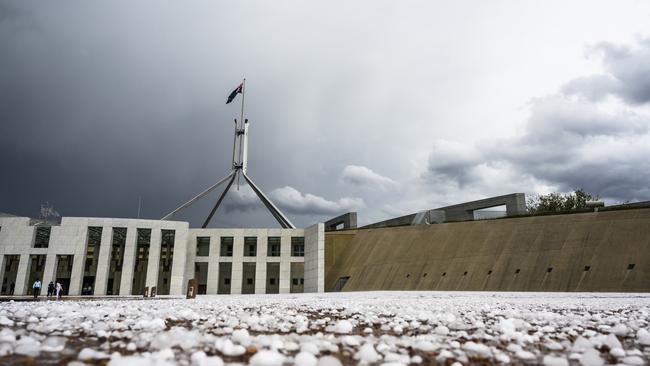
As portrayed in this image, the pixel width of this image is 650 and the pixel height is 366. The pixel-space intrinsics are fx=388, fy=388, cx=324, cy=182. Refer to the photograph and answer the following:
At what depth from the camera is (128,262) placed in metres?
43.3

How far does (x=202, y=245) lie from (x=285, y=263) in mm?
13889

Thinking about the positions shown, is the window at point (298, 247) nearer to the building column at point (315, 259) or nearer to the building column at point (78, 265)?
the building column at point (315, 259)

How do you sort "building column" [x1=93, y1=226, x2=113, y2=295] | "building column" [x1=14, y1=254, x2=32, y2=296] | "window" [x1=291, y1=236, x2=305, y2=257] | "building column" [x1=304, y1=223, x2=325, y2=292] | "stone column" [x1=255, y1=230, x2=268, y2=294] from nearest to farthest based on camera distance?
1. "building column" [x1=14, y1=254, x2=32, y2=296]
2. "building column" [x1=93, y1=226, x2=113, y2=295]
3. "building column" [x1=304, y1=223, x2=325, y2=292]
4. "stone column" [x1=255, y1=230, x2=268, y2=294]
5. "window" [x1=291, y1=236, x2=305, y2=257]

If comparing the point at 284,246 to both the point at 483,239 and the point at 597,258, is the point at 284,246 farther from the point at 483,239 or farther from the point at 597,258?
the point at 597,258

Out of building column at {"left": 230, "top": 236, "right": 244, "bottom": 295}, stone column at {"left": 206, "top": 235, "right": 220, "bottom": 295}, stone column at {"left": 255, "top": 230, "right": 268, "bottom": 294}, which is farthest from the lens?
stone column at {"left": 255, "top": 230, "right": 268, "bottom": 294}

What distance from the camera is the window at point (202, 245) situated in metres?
52.6

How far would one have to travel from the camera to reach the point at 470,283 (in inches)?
1346

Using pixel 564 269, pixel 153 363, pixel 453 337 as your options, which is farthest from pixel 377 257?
pixel 153 363

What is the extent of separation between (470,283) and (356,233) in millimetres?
18848

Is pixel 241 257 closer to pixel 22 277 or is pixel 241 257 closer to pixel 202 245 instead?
pixel 202 245

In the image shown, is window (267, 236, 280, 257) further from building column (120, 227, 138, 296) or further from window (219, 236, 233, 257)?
building column (120, 227, 138, 296)

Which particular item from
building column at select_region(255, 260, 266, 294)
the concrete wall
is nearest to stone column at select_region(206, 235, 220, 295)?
building column at select_region(255, 260, 266, 294)

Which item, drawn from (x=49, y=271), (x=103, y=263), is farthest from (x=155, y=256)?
(x=49, y=271)

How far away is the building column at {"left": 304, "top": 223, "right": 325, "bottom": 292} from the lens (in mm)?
45844
